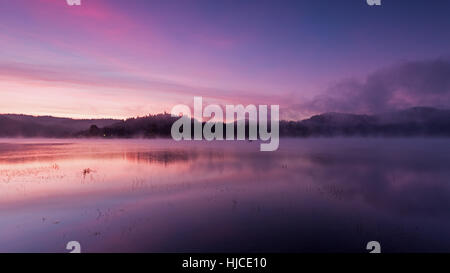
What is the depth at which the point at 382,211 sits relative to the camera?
43.5 ft

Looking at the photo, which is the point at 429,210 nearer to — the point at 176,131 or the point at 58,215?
the point at 58,215

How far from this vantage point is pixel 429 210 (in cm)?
1355

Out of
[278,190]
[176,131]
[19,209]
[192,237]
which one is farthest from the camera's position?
[176,131]

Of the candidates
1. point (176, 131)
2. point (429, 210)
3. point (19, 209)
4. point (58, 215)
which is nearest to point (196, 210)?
point (58, 215)

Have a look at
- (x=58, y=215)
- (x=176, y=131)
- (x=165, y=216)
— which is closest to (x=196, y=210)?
(x=165, y=216)

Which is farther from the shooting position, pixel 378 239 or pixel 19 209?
pixel 19 209

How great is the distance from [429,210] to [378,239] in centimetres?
635
